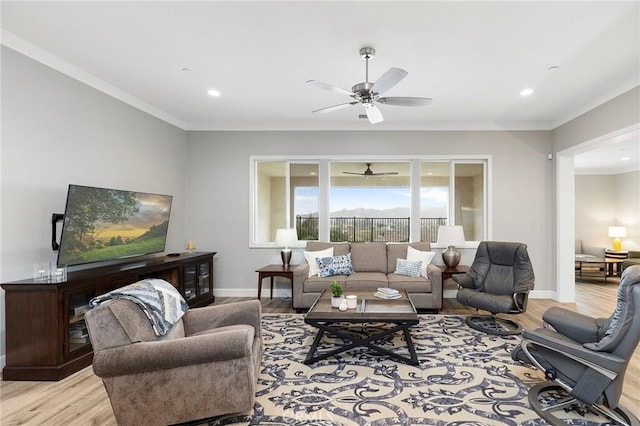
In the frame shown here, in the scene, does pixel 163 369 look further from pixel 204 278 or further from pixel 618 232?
pixel 618 232

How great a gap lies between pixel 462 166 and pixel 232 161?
4160 millimetres

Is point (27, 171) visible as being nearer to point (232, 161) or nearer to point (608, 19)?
point (232, 161)

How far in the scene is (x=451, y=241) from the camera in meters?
4.94

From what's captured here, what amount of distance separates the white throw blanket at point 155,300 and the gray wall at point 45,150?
1395 mm

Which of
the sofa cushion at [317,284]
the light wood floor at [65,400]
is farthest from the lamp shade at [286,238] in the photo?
the light wood floor at [65,400]

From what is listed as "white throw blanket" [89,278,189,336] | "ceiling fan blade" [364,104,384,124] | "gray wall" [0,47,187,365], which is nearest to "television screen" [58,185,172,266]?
"gray wall" [0,47,187,365]

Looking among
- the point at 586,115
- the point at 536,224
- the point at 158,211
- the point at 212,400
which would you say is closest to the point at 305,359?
the point at 212,400

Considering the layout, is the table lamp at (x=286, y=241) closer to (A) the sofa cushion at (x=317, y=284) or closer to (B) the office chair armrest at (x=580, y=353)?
(A) the sofa cushion at (x=317, y=284)

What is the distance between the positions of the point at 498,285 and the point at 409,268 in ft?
3.88

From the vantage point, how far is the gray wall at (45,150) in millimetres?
2879

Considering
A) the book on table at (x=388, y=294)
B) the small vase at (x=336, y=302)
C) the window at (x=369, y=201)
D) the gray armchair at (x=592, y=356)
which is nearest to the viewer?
the gray armchair at (x=592, y=356)

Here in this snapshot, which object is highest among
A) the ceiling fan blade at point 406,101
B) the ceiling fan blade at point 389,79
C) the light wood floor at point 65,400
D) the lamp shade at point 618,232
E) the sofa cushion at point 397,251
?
the ceiling fan blade at point 389,79

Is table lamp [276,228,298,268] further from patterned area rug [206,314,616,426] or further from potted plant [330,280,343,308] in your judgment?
potted plant [330,280,343,308]

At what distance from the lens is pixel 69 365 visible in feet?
9.45
